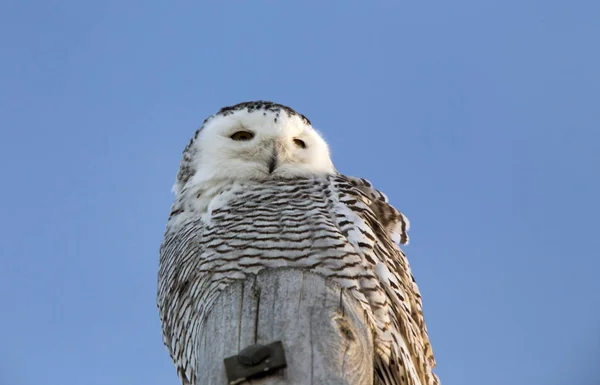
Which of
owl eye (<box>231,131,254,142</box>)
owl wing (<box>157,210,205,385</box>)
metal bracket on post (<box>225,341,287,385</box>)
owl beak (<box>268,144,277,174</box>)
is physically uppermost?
owl eye (<box>231,131,254,142</box>)

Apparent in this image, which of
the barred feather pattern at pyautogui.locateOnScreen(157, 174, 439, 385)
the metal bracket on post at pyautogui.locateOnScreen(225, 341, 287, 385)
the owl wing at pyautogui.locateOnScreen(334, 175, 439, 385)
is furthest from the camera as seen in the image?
the barred feather pattern at pyautogui.locateOnScreen(157, 174, 439, 385)

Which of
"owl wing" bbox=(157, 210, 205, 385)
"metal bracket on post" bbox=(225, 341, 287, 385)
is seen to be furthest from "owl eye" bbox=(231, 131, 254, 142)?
"metal bracket on post" bbox=(225, 341, 287, 385)

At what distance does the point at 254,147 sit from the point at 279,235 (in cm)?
116

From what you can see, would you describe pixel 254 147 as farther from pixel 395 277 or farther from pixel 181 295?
pixel 395 277

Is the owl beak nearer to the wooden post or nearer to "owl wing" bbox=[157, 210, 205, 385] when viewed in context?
"owl wing" bbox=[157, 210, 205, 385]

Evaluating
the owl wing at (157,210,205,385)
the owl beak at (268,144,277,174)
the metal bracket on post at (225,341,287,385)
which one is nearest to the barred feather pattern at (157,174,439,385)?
the owl wing at (157,210,205,385)

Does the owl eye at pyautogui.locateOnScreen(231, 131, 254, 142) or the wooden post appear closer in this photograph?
the wooden post

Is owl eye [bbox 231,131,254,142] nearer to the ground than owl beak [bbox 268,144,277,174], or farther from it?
farther from it

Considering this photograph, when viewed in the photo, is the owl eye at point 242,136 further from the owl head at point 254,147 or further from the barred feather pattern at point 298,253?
the barred feather pattern at point 298,253

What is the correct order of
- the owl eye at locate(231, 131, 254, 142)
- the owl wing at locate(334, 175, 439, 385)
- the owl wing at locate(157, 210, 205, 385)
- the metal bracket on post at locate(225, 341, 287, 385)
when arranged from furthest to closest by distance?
1. the owl eye at locate(231, 131, 254, 142)
2. the owl wing at locate(157, 210, 205, 385)
3. the owl wing at locate(334, 175, 439, 385)
4. the metal bracket on post at locate(225, 341, 287, 385)

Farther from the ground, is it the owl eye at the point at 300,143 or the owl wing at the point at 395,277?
the owl eye at the point at 300,143

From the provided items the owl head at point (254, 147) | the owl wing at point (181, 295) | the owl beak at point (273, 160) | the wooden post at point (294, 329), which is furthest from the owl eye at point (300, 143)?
the wooden post at point (294, 329)

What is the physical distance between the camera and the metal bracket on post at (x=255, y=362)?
2.05 meters

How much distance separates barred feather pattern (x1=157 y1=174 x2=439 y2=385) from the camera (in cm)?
338
